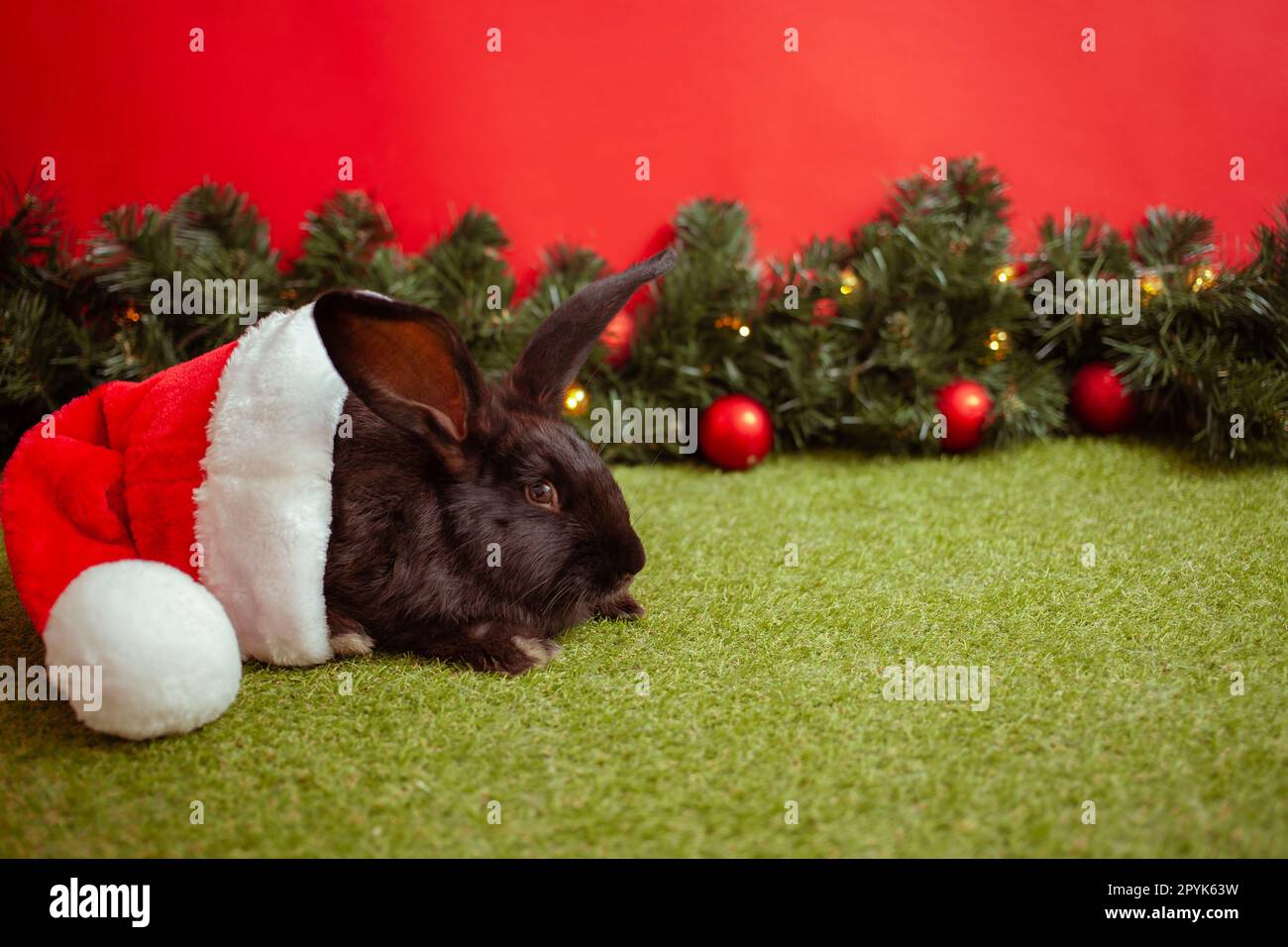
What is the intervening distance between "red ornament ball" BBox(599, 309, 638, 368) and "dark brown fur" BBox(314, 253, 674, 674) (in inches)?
49.4

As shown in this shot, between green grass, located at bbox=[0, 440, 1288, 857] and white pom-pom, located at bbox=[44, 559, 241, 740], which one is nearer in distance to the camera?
green grass, located at bbox=[0, 440, 1288, 857]

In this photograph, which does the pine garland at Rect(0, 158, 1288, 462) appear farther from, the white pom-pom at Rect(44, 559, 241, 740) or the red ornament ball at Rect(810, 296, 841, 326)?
the white pom-pom at Rect(44, 559, 241, 740)

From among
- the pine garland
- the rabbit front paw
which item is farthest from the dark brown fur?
the pine garland

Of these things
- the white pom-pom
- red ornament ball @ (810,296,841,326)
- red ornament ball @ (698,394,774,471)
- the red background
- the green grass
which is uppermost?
the red background

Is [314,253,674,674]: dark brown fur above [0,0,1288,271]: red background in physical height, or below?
below

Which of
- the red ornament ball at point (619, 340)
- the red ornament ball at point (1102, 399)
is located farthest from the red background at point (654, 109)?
the red ornament ball at point (1102, 399)

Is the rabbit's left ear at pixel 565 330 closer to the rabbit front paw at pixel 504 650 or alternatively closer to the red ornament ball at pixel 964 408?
the rabbit front paw at pixel 504 650

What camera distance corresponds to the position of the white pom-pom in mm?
1387

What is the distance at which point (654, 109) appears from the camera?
9.86 ft

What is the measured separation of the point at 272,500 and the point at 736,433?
1.57 metres

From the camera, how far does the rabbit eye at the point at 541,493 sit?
1.77 m

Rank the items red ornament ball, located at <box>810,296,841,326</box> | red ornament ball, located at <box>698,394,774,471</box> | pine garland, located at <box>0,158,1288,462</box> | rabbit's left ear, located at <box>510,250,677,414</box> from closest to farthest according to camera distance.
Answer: rabbit's left ear, located at <box>510,250,677,414</box> < pine garland, located at <box>0,158,1288,462</box> < red ornament ball, located at <box>698,394,774,471</box> < red ornament ball, located at <box>810,296,841,326</box>

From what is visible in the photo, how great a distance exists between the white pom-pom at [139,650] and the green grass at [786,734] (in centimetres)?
6
